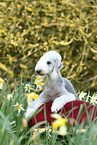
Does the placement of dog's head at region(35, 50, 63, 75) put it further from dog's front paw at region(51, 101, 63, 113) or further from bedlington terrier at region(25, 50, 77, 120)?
dog's front paw at region(51, 101, 63, 113)

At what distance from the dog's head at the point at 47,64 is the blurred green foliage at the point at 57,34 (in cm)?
161

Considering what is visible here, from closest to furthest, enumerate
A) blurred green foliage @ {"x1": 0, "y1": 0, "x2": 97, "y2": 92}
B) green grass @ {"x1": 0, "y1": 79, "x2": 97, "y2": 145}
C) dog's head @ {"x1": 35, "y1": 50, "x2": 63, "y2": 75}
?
1. green grass @ {"x1": 0, "y1": 79, "x2": 97, "y2": 145}
2. dog's head @ {"x1": 35, "y1": 50, "x2": 63, "y2": 75}
3. blurred green foliage @ {"x1": 0, "y1": 0, "x2": 97, "y2": 92}

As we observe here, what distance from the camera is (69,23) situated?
284 centimetres

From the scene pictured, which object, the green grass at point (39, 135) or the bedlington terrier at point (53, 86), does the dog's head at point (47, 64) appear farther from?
the green grass at point (39, 135)

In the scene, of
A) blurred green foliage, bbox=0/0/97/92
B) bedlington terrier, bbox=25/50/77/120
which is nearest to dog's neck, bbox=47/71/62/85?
bedlington terrier, bbox=25/50/77/120

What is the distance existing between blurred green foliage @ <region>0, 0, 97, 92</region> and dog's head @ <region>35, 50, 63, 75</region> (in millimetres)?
1609

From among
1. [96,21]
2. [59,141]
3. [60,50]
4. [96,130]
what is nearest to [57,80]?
[59,141]

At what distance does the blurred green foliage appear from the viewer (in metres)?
2.86

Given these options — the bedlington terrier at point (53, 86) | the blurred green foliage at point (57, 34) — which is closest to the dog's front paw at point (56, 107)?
the bedlington terrier at point (53, 86)

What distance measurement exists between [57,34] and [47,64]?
1.98m

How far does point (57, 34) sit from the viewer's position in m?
3.06

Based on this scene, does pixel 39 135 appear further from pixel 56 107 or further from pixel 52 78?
pixel 52 78

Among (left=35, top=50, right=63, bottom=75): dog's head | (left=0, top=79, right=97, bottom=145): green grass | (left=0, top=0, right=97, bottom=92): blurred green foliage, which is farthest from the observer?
(left=0, top=0, right=97, bottom=92): blurred green foliage

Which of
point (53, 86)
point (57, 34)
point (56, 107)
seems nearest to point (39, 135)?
point (56, 107)
